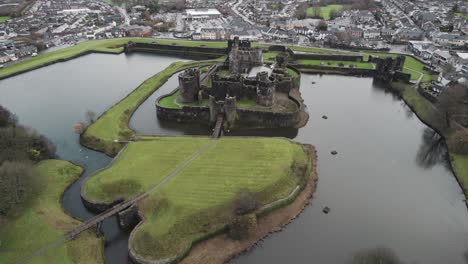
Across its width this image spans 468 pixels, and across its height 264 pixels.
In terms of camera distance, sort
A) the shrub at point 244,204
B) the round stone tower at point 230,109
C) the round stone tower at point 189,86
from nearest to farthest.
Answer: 1. the shrub at point 244,204
2. the round stone tower at point 230,109
3. the round stone tower at point 189,86

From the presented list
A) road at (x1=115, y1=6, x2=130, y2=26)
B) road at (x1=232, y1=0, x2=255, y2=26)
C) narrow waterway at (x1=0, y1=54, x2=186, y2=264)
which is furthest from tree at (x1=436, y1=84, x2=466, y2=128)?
road at (x1=115, y1=6, x2=130, y2=26)

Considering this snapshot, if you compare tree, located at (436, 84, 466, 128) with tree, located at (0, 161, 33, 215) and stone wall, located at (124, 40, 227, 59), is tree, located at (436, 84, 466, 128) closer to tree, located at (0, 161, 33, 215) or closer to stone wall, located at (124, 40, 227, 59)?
stone wall, located at (124, 40, 227, 59)

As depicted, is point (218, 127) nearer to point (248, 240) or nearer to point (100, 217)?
point (248, 240)

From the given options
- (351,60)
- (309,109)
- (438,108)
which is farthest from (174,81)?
(438,108)

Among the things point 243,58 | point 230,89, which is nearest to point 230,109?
point 230,89

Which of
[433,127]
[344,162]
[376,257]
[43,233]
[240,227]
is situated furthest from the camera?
[433,127]

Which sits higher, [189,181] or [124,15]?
[124,15]

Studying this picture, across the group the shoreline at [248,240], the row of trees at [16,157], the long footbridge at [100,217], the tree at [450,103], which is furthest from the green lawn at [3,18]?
the tree at [450,103]

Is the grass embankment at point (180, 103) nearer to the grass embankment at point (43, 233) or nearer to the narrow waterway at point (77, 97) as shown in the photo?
the narrow waterway at point (77, 97)
